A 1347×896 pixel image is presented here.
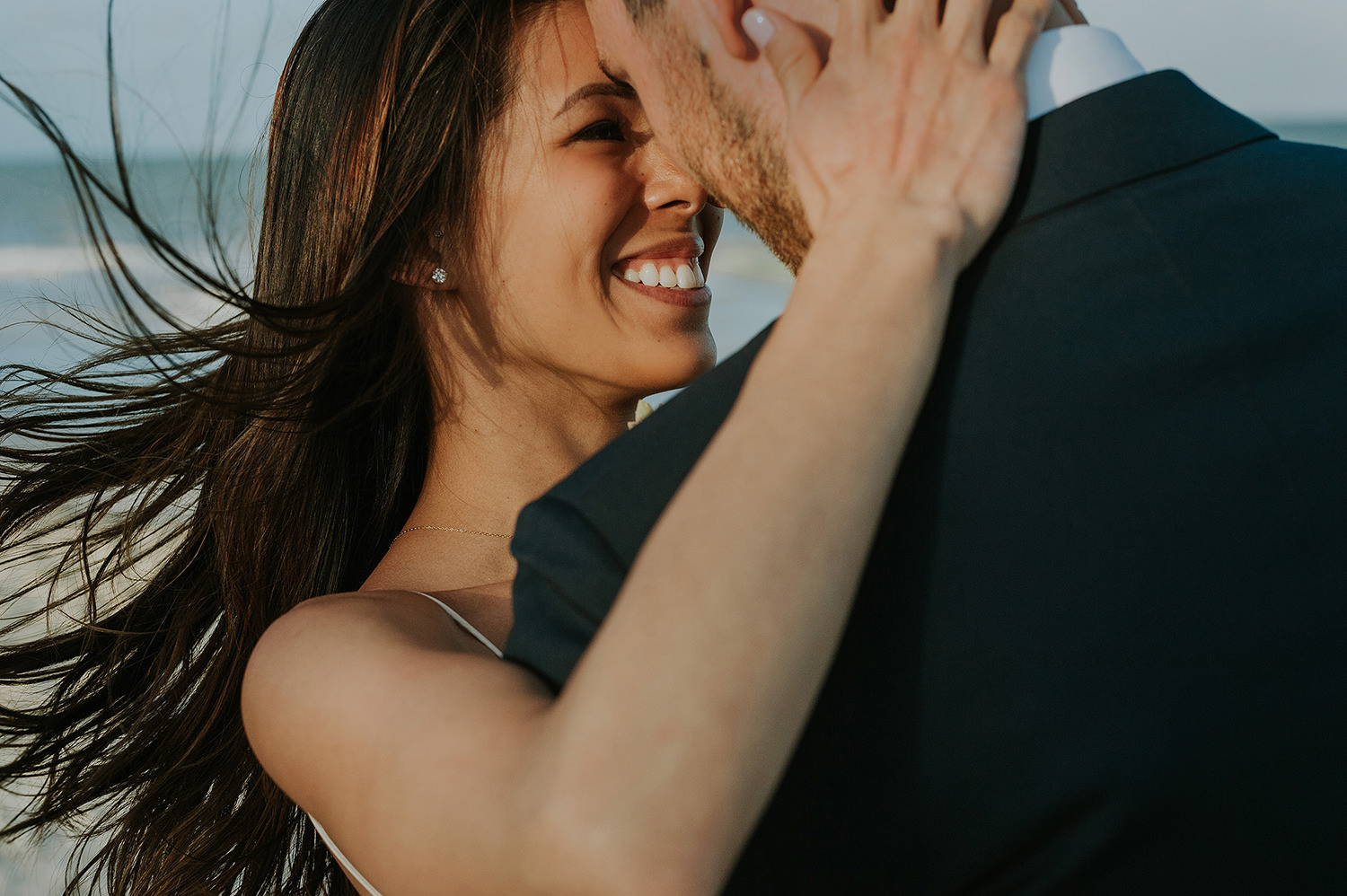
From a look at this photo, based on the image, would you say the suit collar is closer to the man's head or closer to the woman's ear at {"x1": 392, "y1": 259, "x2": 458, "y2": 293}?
the man's head

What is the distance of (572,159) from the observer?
7.63ft

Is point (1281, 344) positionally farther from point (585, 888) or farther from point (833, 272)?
point (585, 888)

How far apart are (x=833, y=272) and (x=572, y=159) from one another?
1.26 meters

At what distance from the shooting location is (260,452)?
2.56 metres

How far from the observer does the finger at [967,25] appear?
131 cm

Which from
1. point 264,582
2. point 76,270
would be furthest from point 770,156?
point 76,270

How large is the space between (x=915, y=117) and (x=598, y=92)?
3.91 feet

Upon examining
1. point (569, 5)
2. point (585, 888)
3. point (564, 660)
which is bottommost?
point (585, 888)

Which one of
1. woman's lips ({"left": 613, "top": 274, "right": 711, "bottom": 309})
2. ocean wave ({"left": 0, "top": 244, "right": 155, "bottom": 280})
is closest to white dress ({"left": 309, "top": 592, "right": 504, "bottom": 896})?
woman's lips ({"left": 613, "top": 274, "right": 711, "bottom": 309})

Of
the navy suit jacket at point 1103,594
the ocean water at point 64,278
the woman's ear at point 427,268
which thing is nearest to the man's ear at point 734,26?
the navy suit jacket at point 1103,594

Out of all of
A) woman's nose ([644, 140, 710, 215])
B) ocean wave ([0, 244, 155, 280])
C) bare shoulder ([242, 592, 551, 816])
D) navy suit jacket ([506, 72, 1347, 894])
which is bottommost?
ocean wave ([0, 244, 155, 280])

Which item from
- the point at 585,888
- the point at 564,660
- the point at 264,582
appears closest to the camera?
the point at 585,888

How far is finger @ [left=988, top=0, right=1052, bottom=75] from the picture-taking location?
130 cm

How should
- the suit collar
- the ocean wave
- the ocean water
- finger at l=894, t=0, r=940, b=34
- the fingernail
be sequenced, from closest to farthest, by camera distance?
1. the suit collar
2. finger at l=894, t=0, r=940, b=34
3. the fingernail
4. the ocean water
5. the ocean wave
